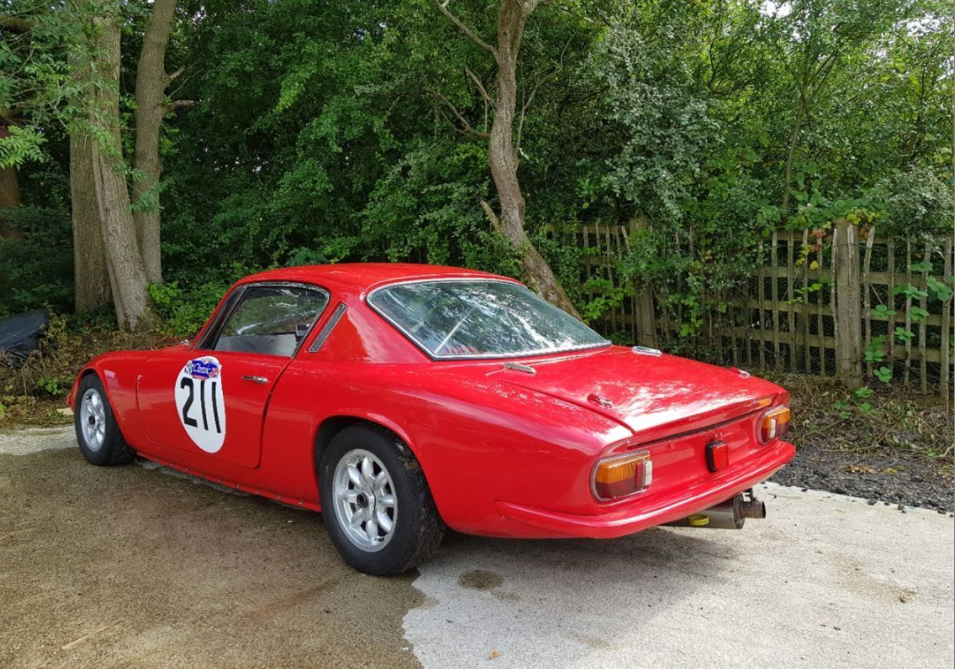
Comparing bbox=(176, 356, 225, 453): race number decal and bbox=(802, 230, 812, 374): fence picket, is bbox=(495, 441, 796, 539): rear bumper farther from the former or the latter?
bbox=(802, 230, 812, 374): fence picket

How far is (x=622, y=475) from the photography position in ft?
9.88

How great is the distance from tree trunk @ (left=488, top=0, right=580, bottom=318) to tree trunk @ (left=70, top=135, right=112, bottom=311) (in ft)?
22.2

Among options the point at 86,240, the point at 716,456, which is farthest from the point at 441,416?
the point at 86,240

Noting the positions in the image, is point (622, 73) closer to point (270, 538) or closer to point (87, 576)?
point (270, 538)

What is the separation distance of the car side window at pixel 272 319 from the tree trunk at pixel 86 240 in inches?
339

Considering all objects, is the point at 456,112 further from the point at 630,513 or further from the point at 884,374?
the point at 630,513

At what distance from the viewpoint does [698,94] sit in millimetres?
8695

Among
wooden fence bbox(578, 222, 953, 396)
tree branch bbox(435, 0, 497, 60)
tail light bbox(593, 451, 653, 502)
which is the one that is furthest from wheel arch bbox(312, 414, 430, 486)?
tree branch bbox(435, 0, 497, 60)

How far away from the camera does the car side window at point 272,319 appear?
4.21 m

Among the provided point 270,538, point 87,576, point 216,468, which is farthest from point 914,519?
point 87,576

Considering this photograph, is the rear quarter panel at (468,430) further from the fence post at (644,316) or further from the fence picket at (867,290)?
the fence post at (644,316)

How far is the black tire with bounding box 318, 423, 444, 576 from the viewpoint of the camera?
3.44 m

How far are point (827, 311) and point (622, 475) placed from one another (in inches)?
192

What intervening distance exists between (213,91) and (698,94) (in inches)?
319
